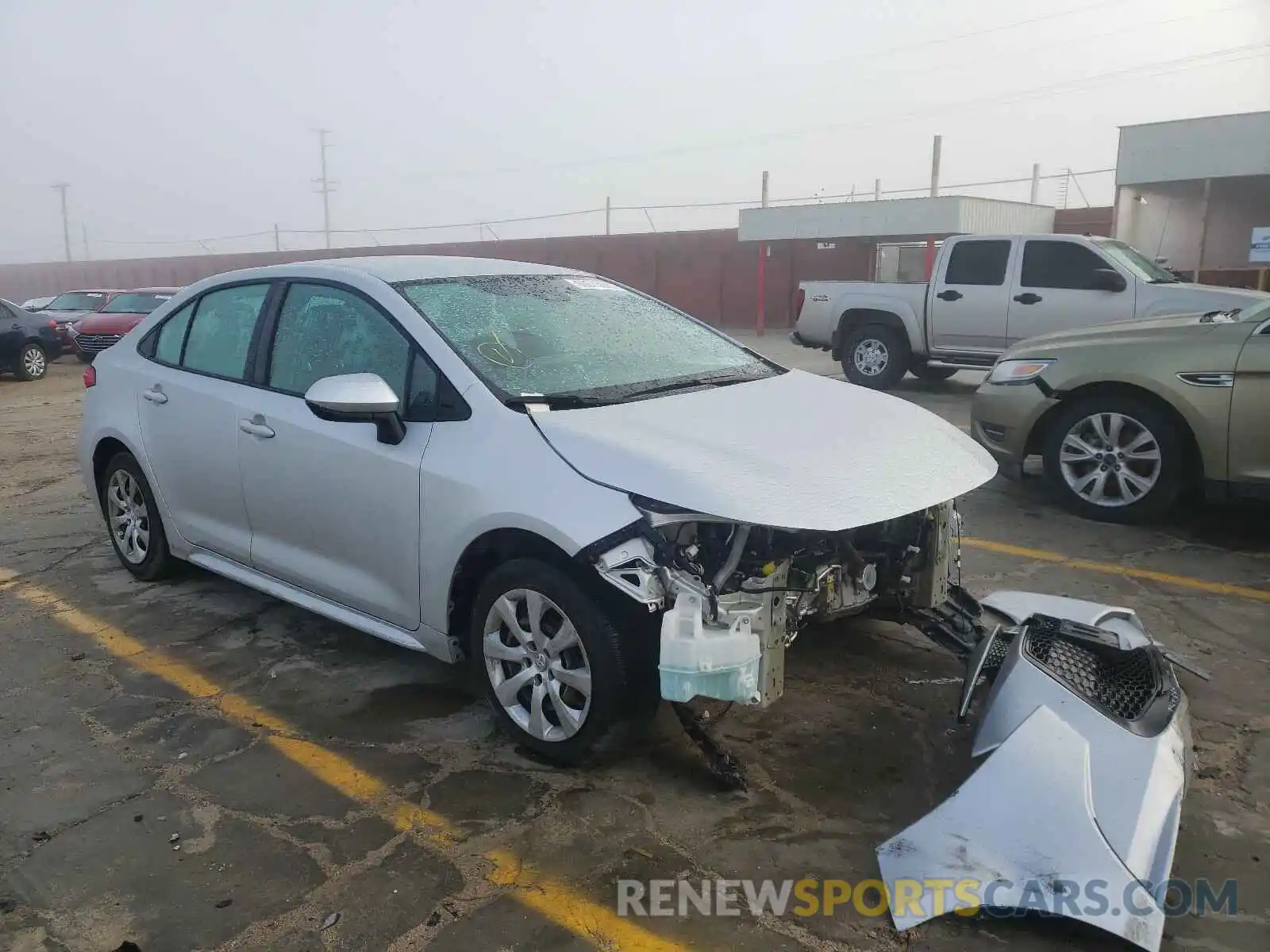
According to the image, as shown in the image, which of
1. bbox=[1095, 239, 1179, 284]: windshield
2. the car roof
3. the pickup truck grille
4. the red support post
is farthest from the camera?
the red support post

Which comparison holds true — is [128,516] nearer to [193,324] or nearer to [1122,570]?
[193,324]

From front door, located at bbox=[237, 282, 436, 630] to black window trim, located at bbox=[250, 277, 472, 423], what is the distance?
0.04 feet

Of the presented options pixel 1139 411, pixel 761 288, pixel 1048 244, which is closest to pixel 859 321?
pixel 1048 244

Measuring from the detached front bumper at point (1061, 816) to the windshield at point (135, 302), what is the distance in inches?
740

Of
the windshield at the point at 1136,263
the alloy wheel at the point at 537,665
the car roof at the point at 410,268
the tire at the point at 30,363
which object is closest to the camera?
the alloy wheel at the point at 537,665

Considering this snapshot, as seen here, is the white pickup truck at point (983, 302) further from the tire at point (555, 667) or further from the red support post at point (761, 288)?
the red support post at point (761, 288)

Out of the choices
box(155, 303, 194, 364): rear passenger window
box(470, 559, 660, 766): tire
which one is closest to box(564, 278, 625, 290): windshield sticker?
box(470, 559, 660, 766): tire

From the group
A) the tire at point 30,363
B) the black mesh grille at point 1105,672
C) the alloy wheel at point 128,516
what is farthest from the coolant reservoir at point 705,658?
the tire at point 30,363

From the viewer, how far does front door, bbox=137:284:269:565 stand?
434 cm

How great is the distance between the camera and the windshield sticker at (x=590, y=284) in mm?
4457

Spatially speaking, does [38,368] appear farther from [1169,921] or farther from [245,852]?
[1169,921]

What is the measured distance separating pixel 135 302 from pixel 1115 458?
59.5 ft

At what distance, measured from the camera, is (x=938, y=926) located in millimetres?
2551

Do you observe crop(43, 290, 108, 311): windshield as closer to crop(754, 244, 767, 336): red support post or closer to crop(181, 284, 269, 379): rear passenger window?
crop(754, 244, 767, 336): red support post
